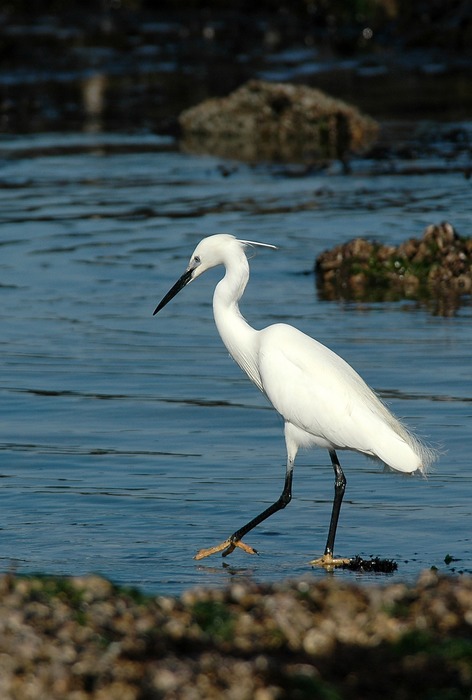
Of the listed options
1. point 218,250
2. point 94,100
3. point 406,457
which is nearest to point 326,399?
point 406,457

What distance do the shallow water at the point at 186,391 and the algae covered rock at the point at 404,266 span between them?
364 millimetres

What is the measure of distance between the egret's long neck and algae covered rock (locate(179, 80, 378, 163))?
14306 millimetres

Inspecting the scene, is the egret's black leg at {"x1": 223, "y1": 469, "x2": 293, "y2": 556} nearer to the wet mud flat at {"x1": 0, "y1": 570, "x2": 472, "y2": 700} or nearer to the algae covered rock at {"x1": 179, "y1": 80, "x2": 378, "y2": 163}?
the wet mud flat at {"x1": 0, "y1": 570, "x2": 472, "y2": 700}

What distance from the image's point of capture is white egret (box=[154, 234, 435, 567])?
7852 mm

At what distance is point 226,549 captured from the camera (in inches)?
309

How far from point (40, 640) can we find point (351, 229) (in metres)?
12.6

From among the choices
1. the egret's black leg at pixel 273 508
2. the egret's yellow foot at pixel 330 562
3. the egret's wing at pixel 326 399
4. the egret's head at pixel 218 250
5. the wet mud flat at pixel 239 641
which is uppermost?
the egret's head at pixel 218 250

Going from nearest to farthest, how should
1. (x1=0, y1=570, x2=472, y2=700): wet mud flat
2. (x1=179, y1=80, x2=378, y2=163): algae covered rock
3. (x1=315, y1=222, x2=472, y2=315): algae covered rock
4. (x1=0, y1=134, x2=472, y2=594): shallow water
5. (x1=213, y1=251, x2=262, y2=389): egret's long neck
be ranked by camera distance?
(x1=0, y1=570, x2=472, y2=700): wet mud flat
(x1=0, y1=134, x2=472, y2=594): shallow water
(x1=213, y1=251, x2=262, y2=389): egret's long neck
(x1=315, y1=222, x2=472, y2=315): algae covered rock
(x1=179, y1=80, x2=378, y2=163): algae covered rock

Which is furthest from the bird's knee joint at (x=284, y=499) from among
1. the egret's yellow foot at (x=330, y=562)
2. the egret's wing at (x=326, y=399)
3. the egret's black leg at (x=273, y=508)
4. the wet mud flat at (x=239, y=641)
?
the wet mud flat at (x=239, y=641)

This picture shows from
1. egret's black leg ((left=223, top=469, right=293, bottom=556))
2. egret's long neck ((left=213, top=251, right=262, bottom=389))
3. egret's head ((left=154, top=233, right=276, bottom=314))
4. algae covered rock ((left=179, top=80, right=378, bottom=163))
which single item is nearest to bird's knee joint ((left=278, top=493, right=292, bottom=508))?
egret's black leg ((left=223, top=469, right=293, bottom=556))

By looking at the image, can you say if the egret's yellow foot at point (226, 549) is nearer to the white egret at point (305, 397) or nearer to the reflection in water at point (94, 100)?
the white egret at point (305, 397)

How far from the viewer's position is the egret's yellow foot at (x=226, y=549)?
25.5 ft

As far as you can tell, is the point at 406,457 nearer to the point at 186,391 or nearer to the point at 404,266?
the point at 186,391

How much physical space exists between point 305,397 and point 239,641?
3262 millimetres
